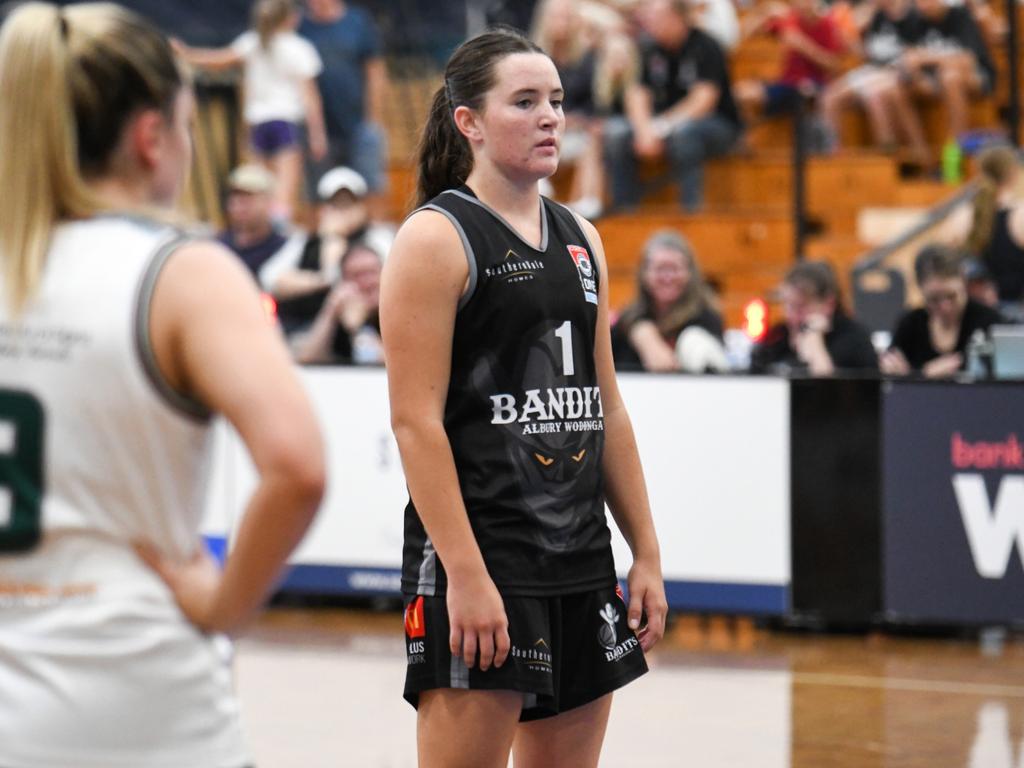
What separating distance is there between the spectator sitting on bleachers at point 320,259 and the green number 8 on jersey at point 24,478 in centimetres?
801

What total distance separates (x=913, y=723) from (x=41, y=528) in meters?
4.93

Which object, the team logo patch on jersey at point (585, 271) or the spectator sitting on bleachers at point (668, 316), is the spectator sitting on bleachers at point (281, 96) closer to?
the spectator sitting on bleachers at point (668, 316)

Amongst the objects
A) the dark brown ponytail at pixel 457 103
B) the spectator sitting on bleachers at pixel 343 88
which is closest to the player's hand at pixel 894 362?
the dark brown ponytail at pixel 457 103

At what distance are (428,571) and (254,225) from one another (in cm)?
776

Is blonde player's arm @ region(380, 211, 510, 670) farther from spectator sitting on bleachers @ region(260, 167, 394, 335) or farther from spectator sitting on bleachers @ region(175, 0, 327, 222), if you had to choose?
spectator sitting on bleachers @ region(175, 0, 327, 222)

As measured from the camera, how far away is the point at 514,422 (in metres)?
3.12

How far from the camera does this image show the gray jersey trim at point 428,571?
3.13 m

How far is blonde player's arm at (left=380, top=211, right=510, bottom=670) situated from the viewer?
3021mm

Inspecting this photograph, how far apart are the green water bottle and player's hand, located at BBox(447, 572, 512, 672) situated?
10605mm

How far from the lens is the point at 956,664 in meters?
7.42

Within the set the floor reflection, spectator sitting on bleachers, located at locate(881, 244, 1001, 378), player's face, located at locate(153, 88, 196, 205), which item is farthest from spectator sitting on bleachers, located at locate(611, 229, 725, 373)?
Result: player's face, located at locate(153, 88, 196, 205)

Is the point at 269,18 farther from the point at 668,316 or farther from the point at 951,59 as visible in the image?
the point at 668,316

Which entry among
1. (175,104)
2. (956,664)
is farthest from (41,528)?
(956,664)

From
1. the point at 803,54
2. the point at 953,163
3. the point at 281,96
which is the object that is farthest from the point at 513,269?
the point at 803,54
